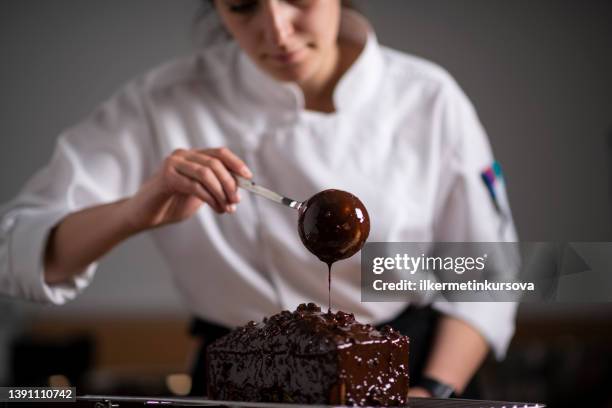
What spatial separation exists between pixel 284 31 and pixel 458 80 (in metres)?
2.89

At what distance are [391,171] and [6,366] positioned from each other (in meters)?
2.93

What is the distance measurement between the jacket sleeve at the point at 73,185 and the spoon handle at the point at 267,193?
1.46 ft

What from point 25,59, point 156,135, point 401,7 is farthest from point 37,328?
point 156,135

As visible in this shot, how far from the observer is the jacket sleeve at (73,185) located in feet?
5.31

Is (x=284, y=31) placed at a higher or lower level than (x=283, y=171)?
higher

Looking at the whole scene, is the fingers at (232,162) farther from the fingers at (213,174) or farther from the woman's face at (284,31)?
the woman's face at (284,31)

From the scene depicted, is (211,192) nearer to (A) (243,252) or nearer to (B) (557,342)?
(A) (243,252)

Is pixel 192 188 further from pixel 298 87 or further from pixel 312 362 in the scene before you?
pixel 298 87

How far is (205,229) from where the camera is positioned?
1.78 meters

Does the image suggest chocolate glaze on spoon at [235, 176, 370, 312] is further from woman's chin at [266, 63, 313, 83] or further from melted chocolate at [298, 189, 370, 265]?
woman's chin at [266, 63, 313, 83]

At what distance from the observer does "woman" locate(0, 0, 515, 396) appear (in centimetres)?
164

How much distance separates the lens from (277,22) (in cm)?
157

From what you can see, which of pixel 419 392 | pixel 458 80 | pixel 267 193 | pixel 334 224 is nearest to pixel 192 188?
pixel 267 193

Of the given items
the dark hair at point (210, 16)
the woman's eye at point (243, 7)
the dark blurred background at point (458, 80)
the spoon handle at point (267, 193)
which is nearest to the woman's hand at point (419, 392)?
the spoon handle at point (267, 193)
